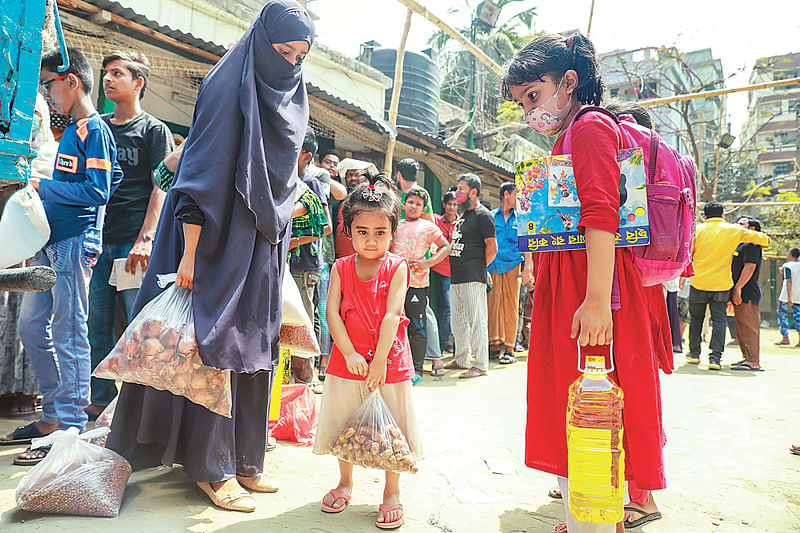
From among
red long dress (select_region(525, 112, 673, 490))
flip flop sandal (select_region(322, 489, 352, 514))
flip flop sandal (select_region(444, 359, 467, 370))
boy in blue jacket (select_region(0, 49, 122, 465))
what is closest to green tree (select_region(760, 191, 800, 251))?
flip flop sandal (select_region(444, 359, 467, 370))

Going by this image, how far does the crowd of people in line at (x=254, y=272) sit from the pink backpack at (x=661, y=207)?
68 mm

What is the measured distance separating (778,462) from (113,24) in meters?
5.85

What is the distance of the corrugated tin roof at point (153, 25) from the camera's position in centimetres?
412

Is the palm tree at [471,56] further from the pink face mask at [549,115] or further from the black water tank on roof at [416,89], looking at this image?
the pink face mask at [549,115]

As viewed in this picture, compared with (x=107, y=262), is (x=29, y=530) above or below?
below

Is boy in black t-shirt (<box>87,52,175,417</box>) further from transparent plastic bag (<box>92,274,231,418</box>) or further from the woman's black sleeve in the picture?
transparent plastic bag (<box>92,274,231,418</box>)

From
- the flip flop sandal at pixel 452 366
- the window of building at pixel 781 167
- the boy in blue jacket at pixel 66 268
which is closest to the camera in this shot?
the boy in blue jacket at pixel 66 268

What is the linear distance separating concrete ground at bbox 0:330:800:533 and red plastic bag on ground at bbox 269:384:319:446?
0.28 ft

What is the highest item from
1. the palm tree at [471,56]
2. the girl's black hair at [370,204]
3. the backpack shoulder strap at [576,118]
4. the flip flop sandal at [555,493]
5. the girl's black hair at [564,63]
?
the palm tree at [471,56]

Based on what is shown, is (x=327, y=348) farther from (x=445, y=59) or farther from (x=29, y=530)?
(x=445, y=59)

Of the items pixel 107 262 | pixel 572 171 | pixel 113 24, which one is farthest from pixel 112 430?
pixel 113 24

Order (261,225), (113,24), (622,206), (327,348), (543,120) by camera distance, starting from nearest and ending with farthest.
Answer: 1. (622,206)
2. (543,120)
3. (261,225)
4. (113,24)
5. (327,348)

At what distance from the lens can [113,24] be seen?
14.4ft

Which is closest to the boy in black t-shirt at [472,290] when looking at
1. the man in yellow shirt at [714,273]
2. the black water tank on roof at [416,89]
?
the man in yellow shirt at [714,273]
